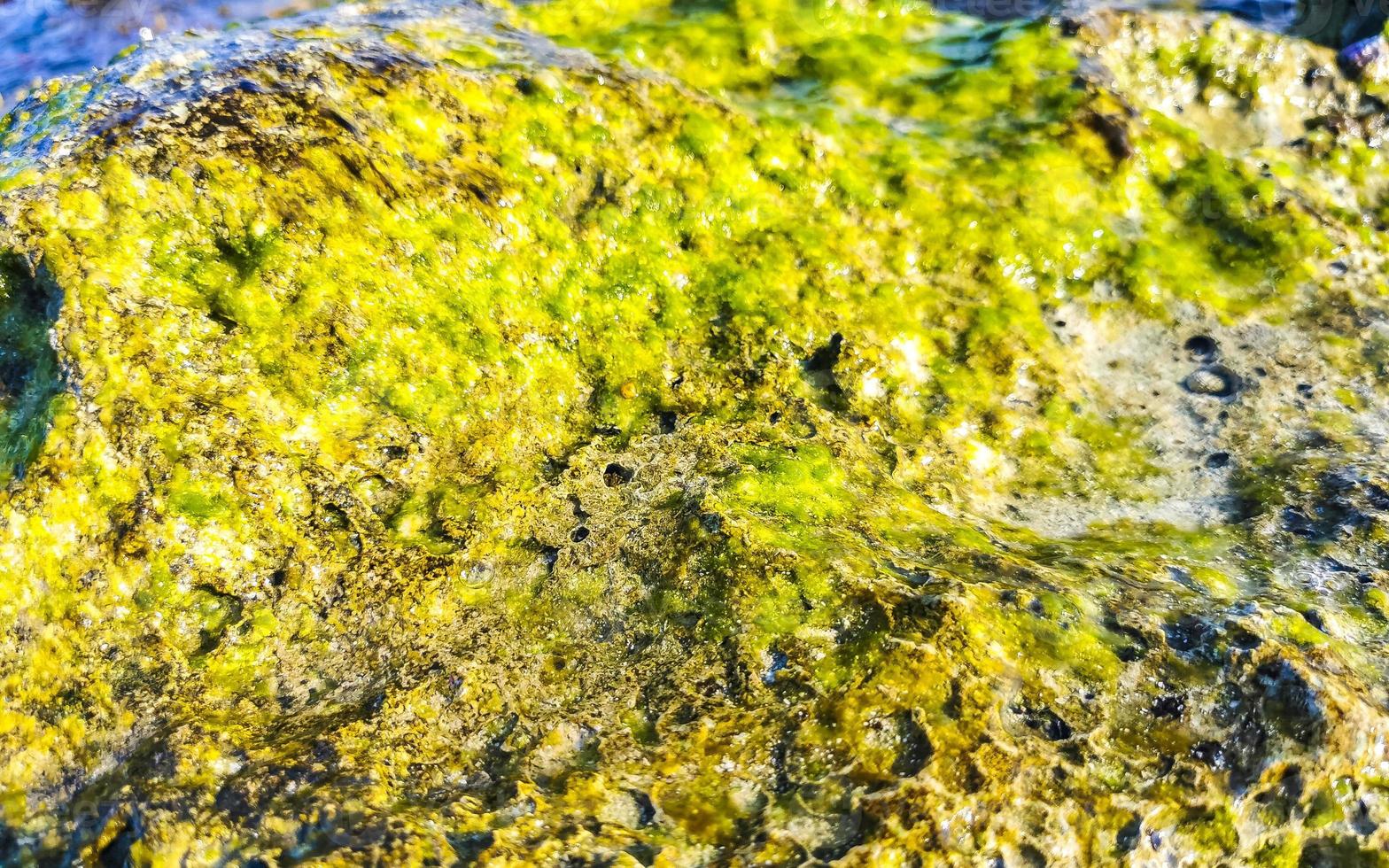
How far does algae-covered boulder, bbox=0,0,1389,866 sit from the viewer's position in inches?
126

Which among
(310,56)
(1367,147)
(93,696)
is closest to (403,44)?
(310,56)

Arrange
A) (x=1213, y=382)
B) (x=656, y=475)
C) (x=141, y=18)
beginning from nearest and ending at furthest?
(x=656, y=475), (x=1213, y=382), (x=141, y=18)

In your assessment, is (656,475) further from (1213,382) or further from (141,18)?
(141,18)

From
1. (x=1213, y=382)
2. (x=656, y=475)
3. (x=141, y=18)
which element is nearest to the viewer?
(x=656, y=475)

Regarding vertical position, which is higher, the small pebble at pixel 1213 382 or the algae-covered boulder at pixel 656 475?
the algae-covered boulder at pixel 656 475

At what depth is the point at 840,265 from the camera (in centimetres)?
605

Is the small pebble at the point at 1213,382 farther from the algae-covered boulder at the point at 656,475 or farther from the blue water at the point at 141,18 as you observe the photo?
the blue water at the point at 141,18

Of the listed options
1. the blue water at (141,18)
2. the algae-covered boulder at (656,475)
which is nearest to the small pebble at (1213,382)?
the algae-covered boulder at (656,475)

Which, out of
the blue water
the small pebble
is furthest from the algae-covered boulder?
the blue water

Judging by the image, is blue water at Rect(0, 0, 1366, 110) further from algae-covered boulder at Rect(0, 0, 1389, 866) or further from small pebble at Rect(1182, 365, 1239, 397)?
small pebble at Rect(1182, 365, 1239, 397)

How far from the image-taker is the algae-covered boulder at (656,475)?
3.21m

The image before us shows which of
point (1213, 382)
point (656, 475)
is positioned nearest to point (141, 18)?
point (656, 475)

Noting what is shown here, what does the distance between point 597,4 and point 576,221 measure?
3.65m

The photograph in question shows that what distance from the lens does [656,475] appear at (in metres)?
4.61
